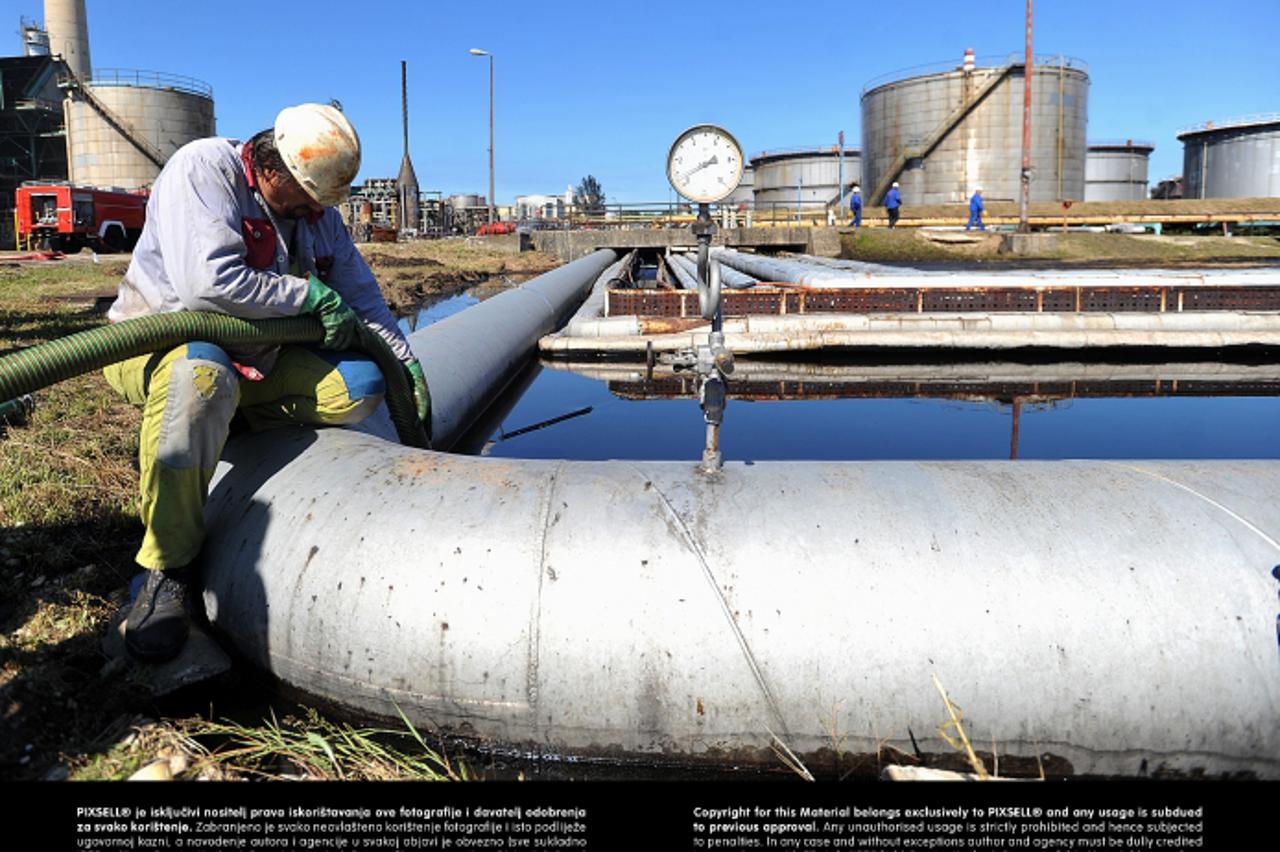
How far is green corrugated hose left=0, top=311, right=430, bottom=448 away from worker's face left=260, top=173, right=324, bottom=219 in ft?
1.21

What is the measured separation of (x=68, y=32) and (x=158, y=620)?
42936 mm

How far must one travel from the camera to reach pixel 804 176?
41.1 meters

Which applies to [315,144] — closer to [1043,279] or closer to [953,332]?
[953,332]

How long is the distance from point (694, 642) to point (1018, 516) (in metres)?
0.92

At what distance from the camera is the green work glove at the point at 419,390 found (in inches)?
145

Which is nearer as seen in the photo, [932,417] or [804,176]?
[932,417]

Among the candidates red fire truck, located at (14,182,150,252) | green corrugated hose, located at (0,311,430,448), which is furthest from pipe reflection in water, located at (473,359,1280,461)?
red fire truck, located at (14,182,150,252)

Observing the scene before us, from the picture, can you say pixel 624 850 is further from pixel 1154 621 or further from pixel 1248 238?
pixel 1248 238

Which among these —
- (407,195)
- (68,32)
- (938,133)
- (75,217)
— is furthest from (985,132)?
(68,32)

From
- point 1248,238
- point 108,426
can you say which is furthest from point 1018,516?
point 1248,238

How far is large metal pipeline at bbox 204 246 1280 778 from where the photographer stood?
2270 millimetres

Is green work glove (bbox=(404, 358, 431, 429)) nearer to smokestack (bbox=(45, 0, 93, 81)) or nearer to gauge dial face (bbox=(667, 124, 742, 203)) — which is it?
gauge dial face (bbox=(667, 124, 742, 203))
